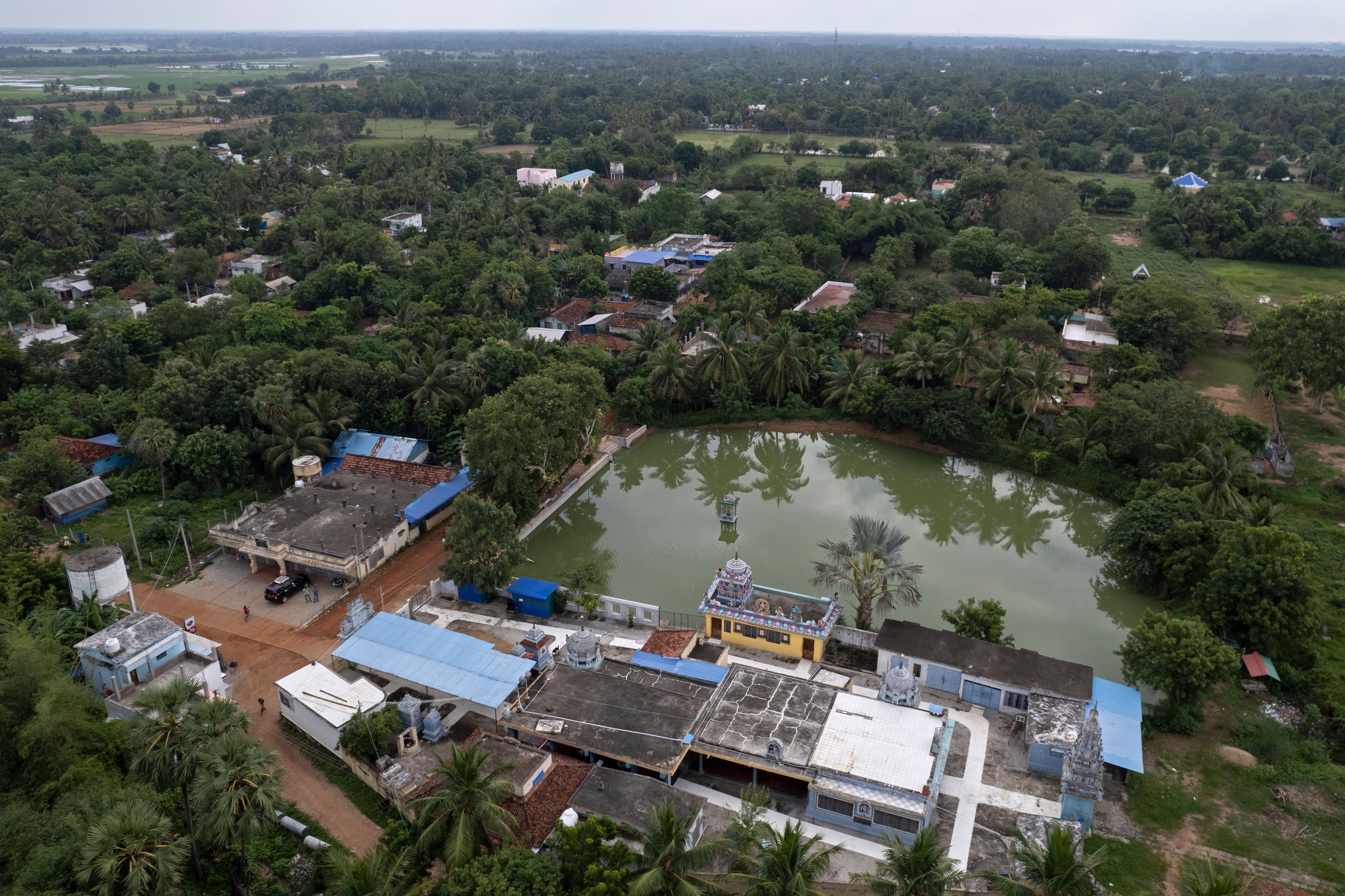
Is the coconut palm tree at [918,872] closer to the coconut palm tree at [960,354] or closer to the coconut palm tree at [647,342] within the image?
the coconut palm tree at [960,354]

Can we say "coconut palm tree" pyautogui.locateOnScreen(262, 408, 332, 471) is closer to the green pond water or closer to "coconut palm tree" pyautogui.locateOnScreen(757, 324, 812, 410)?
the green pond water

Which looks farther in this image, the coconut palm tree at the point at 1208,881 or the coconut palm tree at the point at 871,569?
the coconut palm tree at the point at 871,569

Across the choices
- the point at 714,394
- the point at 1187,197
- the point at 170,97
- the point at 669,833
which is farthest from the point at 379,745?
the point at 170,97

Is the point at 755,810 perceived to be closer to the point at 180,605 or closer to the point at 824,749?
the point at 824,749

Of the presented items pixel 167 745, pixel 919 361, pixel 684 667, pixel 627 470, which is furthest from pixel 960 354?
pixel 167 745

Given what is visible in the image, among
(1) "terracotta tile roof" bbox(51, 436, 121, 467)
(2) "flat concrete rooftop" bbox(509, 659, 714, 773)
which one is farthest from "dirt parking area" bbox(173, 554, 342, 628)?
(2) "flat concrete rooftop" bbox(509, 659, 714, 773)

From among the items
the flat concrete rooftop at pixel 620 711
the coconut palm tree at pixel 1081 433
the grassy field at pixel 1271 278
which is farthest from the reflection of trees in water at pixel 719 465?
the grassy field at pixel 1271 278

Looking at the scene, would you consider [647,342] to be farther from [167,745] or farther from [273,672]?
[167,745]
